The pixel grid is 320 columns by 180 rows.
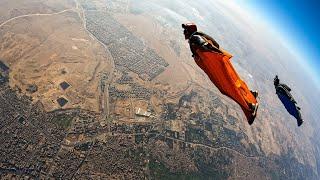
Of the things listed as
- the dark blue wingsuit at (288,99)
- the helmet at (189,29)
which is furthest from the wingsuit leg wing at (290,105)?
the helmet at (189,29)

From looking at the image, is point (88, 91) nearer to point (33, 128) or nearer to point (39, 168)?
point (33, 128)

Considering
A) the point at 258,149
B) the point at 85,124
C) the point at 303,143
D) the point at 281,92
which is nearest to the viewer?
the point at 281,92

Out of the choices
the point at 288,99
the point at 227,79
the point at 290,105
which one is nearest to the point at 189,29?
the point at 227,79

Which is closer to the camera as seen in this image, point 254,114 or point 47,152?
point 254,114

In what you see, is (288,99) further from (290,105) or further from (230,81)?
(230,81)

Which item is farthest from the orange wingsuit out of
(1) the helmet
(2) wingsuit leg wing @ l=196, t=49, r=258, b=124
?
(1) the helmet

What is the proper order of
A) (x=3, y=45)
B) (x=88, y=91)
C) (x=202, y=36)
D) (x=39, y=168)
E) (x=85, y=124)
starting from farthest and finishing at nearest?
(x=3, y=45), (x=88, y=91), (x=85, y=124), (x=39, y=168), (x=202, y=36)

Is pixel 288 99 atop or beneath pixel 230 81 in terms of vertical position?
beneath

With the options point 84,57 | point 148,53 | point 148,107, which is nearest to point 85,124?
point 148,107
